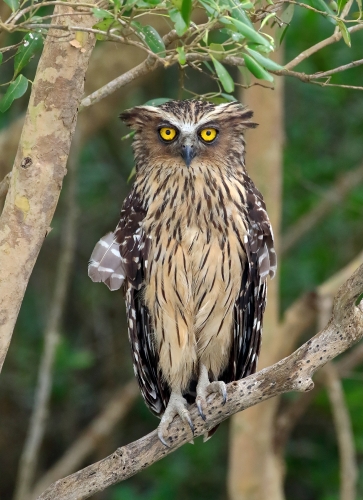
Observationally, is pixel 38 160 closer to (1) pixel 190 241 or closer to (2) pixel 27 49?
(2) pixel 27 49

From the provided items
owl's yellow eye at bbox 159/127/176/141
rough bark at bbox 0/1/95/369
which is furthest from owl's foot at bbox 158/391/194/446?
owl's yellow eye at bbox 159/127/176/141

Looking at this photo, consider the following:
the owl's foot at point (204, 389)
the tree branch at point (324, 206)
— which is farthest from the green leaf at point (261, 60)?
the tree branch at point (324, 206)

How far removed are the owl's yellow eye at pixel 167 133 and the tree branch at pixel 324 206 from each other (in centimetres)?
221

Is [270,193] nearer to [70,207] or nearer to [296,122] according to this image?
[70,207]

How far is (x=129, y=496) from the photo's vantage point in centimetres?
461

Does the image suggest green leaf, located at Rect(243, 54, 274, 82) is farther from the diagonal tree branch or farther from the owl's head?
the owl's head

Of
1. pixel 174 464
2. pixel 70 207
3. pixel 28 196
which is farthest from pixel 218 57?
pixel 174 464

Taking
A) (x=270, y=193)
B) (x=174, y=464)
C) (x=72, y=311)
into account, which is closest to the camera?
(x=270, y=193)

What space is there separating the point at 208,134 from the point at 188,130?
0.10 meters

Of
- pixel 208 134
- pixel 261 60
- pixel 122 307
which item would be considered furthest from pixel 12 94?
pixel 122 307

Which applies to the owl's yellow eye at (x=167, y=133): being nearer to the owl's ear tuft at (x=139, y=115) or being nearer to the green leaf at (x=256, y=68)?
the owl's ear tuft at (x=139, y=115)

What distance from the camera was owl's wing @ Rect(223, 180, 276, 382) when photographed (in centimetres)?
255

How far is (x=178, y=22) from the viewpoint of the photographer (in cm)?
149

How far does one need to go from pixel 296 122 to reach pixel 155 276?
2.94 m
